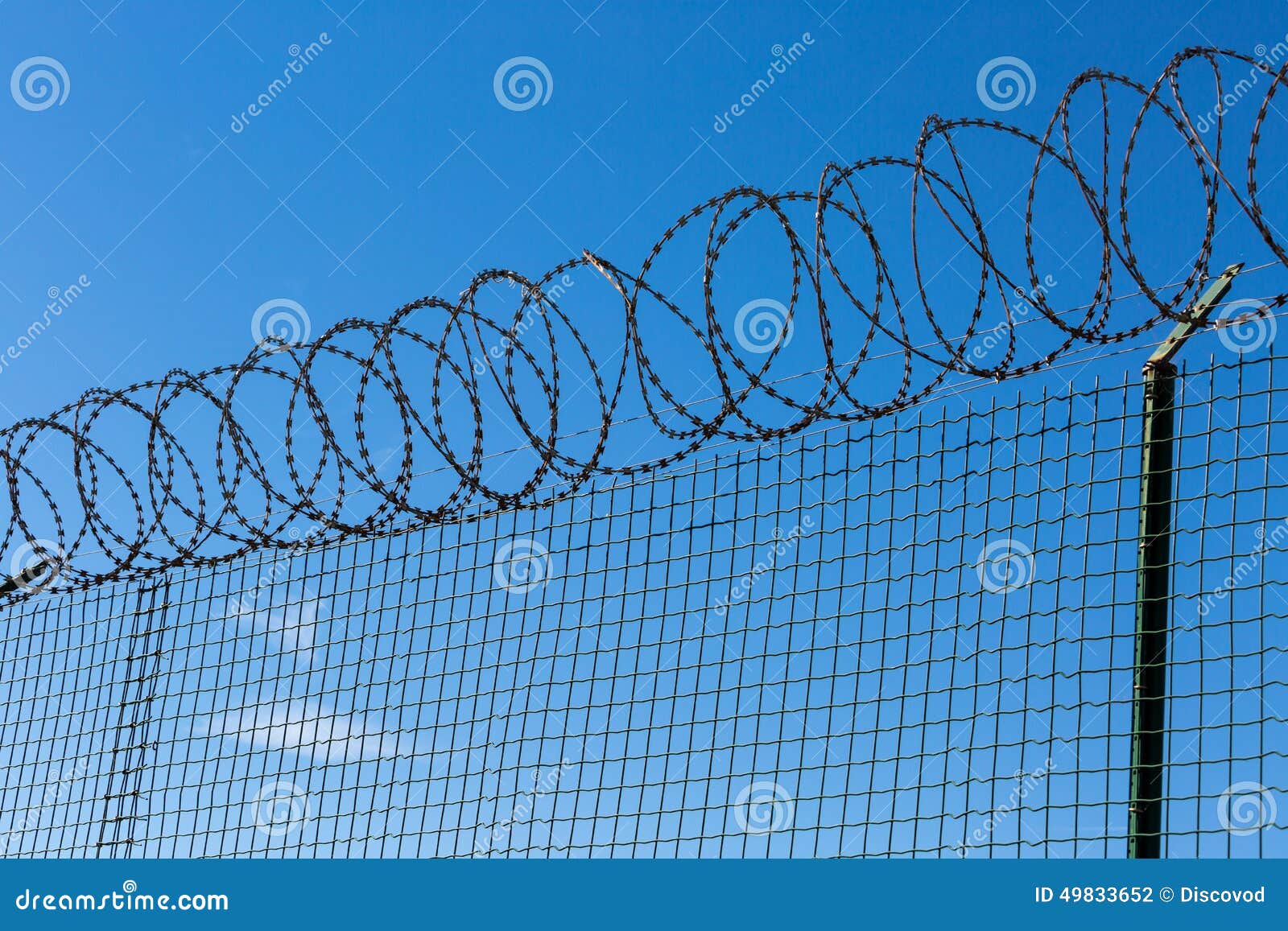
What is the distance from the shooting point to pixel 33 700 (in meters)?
12.5

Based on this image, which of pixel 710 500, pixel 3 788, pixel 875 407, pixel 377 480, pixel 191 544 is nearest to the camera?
pixel 875 407

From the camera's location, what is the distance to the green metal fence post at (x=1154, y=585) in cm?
659

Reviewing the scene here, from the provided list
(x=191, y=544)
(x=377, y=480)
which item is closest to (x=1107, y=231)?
(x=377, y=480)

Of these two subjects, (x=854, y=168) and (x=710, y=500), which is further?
(x=710, y=500)

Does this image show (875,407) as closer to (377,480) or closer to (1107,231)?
(1107,231)

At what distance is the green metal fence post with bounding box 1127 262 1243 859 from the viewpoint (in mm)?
6586

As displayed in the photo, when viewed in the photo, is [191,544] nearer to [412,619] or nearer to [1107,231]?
[412,619]

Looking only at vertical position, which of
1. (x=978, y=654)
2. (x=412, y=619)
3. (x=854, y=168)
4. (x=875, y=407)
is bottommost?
(x=978, y=654)

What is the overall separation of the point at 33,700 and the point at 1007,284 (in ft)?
32.0

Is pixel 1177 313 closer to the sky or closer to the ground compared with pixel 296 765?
closer to the sky

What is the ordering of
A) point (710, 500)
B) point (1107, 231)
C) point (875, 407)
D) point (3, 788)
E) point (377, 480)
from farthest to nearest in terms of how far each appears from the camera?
1. point (3, 788)
2. point (377, 480)
3. point (710, 500)
4. point (875, 407)
5. point (1107, 231)

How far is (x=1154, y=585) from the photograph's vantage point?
22.7 ft

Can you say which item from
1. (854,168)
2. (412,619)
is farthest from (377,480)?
(854,168)

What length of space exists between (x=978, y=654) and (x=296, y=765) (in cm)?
535
